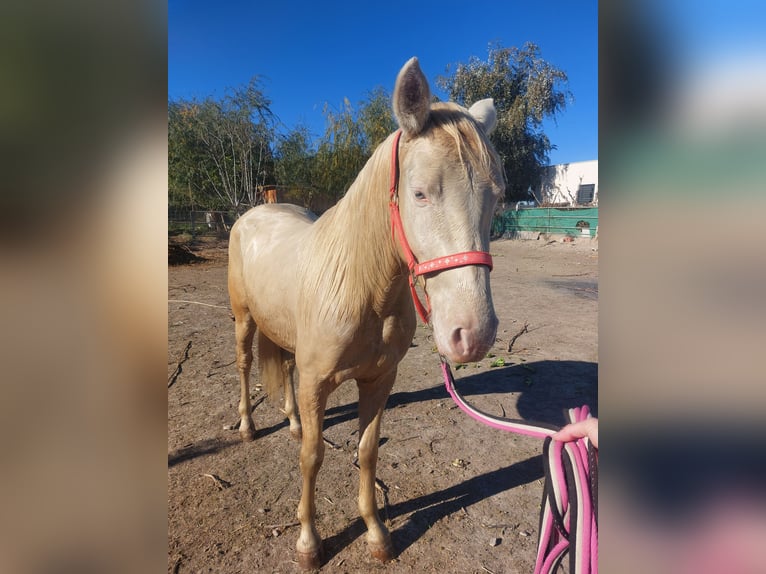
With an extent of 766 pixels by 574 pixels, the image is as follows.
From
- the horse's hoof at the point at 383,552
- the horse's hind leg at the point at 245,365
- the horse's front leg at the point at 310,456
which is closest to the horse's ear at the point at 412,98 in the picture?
the horse's front leg at the point at 310,456

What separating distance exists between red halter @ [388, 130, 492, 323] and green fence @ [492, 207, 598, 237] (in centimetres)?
1757

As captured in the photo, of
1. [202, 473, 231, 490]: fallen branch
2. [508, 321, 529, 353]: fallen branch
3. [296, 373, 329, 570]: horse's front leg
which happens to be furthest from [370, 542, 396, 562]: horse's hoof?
[508, 321, 529, 353]: fallen branch

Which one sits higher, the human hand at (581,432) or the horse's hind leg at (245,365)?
the human hand at (581,432)

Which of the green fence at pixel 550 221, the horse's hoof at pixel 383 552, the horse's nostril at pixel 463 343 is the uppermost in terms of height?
the green fence at pixel 550 221

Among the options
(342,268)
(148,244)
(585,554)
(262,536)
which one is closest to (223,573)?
(262,536)

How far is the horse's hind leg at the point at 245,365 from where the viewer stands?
3.13 metres

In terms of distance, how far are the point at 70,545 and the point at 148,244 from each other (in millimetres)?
368

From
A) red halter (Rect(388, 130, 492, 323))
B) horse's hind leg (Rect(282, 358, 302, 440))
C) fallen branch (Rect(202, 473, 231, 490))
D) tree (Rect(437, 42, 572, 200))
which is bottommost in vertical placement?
fallen branch (Rect(202, 473, 231, 490))

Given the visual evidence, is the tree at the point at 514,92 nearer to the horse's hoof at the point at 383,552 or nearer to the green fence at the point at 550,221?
the green fence at the point at 550,221

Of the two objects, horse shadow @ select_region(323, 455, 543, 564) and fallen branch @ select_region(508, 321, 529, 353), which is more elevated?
fallen branch @ select_region(508, 321, 529, 353)

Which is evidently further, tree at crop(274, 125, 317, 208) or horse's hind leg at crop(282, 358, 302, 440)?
tree at crop(274, 125, 317, 208)

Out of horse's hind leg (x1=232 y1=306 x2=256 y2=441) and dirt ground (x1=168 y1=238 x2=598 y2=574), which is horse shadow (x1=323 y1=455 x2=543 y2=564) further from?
horse's hind leg (x1=232 y1=306 x2=256 y2=441)

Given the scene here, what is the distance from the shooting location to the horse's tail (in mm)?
3260

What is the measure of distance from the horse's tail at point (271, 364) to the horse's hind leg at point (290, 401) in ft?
0.09
